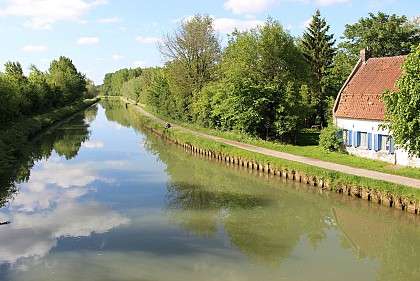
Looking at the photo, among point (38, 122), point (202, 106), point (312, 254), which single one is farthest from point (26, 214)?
point (38, 122)

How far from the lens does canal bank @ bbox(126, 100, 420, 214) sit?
1892cm

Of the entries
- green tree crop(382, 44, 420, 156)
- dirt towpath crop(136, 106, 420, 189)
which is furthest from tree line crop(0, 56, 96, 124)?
green tree crop(382, 44, 420, 156)

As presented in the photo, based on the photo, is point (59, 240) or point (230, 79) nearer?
point (59, 240)

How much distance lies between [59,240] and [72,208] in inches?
178

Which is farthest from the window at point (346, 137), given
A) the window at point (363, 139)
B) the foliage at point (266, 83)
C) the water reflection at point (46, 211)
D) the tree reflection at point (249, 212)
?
the water reflection at point (46, 211)

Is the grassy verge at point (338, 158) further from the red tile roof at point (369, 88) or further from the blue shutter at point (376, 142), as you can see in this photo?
the red tile roof at point (369, 88)

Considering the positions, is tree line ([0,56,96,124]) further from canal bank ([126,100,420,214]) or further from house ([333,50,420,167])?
house ([333,50,420,167])

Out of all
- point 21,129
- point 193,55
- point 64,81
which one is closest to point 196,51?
point 193,55

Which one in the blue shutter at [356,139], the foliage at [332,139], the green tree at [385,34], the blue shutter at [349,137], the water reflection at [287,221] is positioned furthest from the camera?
the green tree at [385,34]

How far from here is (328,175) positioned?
73.8ft

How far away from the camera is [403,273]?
1361 cm

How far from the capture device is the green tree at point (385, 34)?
38438 mm

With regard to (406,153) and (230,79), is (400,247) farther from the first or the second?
(230,79)

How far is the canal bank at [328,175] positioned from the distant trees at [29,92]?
2253 cm
